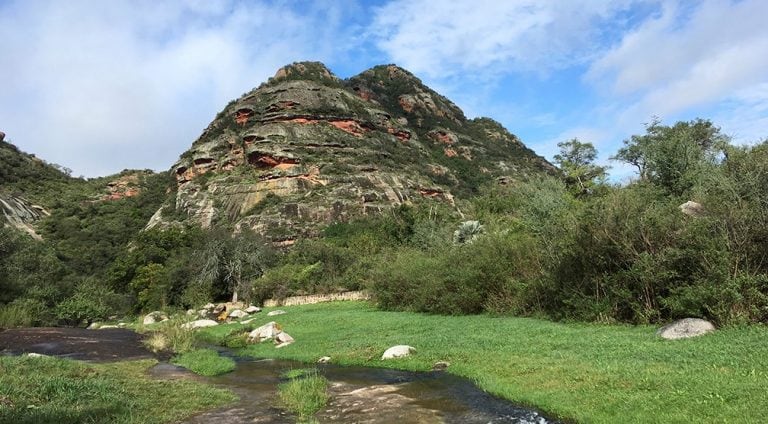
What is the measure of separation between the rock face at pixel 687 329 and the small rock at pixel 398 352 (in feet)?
27.1

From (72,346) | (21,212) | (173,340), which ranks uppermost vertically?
(21,212)

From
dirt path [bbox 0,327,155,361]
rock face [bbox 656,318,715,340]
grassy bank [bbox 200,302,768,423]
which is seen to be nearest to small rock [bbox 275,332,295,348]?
grassy bank [bbox 200,302,768,423]

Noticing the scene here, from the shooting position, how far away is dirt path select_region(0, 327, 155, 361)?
864 inches

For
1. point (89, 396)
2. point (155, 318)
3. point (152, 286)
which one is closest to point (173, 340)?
point (89, 396)

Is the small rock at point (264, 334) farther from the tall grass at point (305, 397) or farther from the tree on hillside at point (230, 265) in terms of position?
the tree on hillside at point (230, 265)

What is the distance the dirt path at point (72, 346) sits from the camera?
72.0 ft

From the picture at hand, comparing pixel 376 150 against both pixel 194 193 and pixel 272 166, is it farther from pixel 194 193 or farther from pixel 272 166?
pixel 194 193

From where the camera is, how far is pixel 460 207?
317ft

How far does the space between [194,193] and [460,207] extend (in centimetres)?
5526

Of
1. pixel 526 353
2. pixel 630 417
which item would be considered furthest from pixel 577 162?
pixel 630 417

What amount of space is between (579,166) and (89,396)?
6857cm

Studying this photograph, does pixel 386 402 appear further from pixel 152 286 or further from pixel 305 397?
pixel 152 286

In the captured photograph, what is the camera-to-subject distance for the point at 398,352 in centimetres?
1706

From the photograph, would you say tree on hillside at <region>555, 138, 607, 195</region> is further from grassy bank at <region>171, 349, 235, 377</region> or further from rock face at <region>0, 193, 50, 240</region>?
rock face at <region>0, 193, 50, 240</region>
